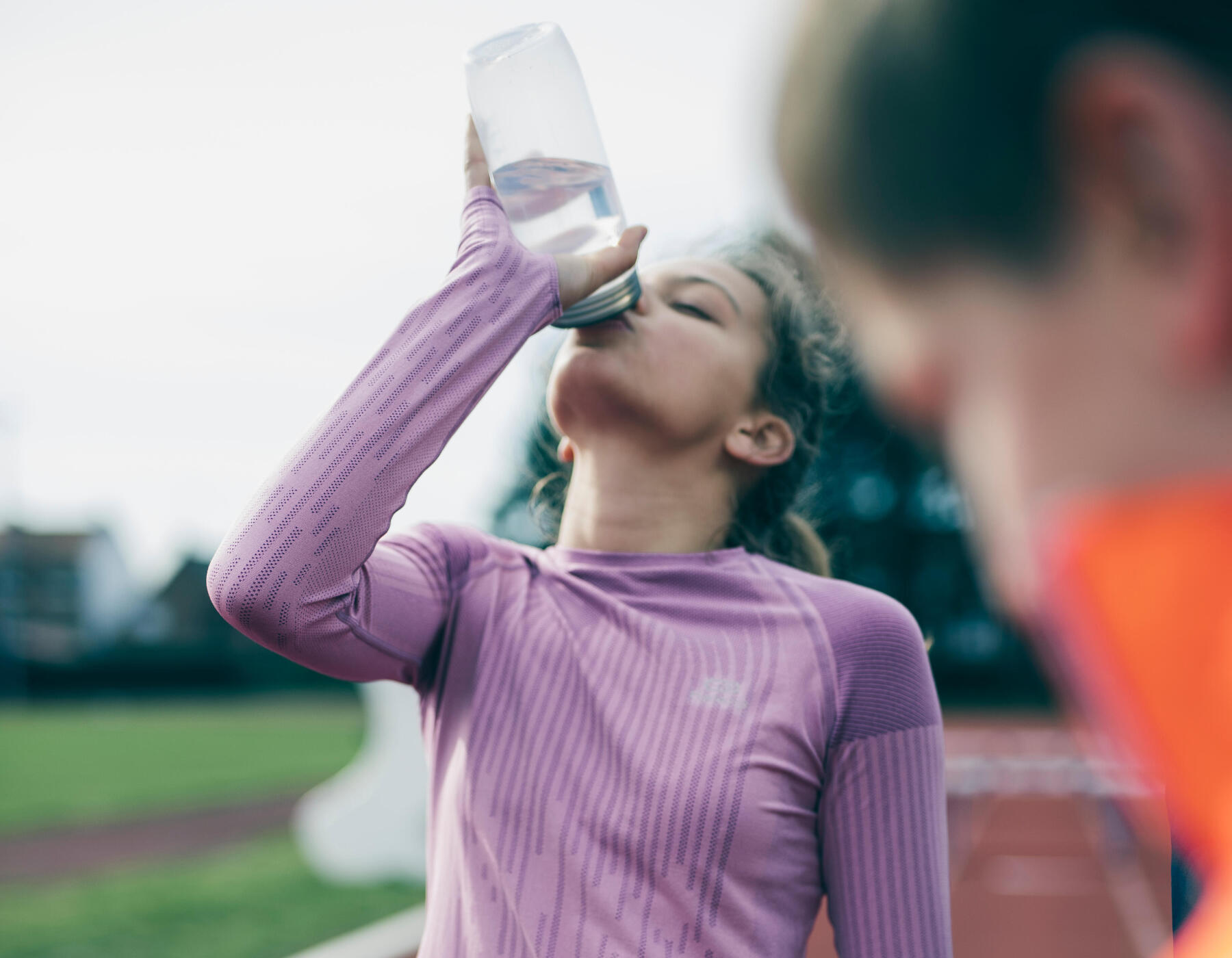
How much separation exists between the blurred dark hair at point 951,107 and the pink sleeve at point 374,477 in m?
1.05

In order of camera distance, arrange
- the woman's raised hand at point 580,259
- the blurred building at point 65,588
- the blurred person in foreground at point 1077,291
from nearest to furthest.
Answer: the blurred person in foreground at point 1077,291 → the woman's raised hand at point 580,259 → the blurred building at point 65,588

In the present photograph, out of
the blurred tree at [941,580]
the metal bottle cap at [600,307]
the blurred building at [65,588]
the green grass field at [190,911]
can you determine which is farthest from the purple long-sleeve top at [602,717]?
the blurred building at [65,588]

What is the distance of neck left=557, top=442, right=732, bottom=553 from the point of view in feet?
5.91

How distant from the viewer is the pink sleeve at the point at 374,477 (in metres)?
1.44

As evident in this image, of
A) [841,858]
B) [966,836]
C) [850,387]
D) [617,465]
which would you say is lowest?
[966,836]

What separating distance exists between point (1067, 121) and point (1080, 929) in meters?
9.19

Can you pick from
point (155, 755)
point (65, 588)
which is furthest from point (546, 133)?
point (65, 588)

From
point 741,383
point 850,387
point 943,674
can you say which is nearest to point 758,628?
point 741,383

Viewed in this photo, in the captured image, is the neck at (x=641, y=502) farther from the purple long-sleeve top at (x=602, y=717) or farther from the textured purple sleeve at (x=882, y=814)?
the textured purple sleeve at (x=882, y=814)

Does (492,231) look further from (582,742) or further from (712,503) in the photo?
(582,742)

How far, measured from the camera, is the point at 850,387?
2.88m

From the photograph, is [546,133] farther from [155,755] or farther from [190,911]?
[155,755]

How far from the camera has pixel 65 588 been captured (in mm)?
53031

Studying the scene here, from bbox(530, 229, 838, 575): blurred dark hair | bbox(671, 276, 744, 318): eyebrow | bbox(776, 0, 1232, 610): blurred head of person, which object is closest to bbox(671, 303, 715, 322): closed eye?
bbox(671, 276, 744, 318): eyebrow
